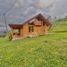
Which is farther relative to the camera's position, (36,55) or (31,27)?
(31,27)

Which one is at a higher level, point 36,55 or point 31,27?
point 31,27

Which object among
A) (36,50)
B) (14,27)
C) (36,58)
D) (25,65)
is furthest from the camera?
(14,27)

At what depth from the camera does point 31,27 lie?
42.8 meters

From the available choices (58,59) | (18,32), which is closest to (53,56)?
(58,59)

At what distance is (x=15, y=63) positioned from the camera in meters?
24.5

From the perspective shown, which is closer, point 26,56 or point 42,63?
point 42,63

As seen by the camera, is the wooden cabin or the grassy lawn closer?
the grassy lawn

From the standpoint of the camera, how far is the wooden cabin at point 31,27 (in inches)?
1655

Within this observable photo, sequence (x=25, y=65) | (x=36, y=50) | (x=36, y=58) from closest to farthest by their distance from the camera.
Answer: (x=25, y=65) → (x=36, y=58) → (x=36, y=50)

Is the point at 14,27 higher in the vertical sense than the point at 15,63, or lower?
higher

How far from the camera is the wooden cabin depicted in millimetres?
42031

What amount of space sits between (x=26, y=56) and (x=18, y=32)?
16897mm

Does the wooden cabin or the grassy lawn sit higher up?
the wooden cabin

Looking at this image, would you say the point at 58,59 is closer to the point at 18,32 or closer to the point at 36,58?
the point at 36,58
